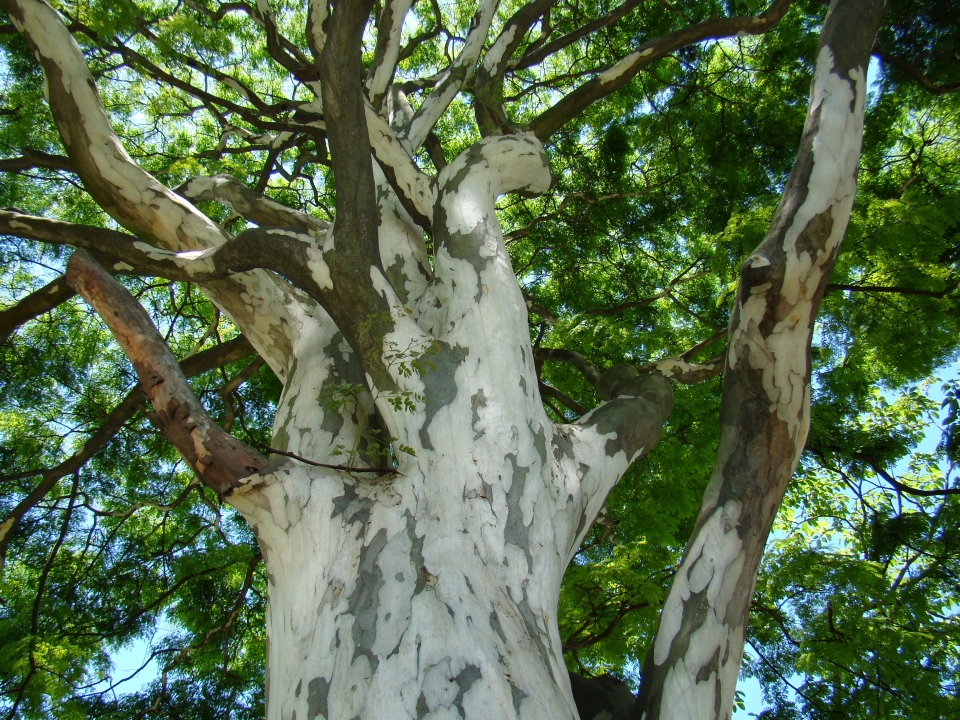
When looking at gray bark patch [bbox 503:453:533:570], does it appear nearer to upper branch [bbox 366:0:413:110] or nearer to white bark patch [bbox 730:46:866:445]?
white bark patch [bbox 730:46:866:445]

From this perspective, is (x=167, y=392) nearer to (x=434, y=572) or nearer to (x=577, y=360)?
(x=434, y=572)

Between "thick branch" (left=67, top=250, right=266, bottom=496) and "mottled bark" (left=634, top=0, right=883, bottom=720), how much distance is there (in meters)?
1.53

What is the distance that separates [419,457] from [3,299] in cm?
665

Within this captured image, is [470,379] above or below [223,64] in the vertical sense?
below

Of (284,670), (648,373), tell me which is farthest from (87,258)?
(648,373)

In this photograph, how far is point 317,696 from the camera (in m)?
2.03

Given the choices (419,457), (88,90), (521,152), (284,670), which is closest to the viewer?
(284,670)

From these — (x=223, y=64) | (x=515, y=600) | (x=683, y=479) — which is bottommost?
(x=515, y=600)

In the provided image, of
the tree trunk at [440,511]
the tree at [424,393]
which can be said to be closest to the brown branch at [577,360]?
the tree at [424,393]

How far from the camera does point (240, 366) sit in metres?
7.64

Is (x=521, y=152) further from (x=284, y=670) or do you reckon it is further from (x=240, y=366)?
(x=240, y=366)

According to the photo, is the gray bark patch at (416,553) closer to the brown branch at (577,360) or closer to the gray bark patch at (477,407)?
the gray bark patch at (477,407)

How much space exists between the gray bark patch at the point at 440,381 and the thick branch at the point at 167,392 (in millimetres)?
604

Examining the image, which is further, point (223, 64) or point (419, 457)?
point (223, 64)
